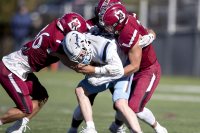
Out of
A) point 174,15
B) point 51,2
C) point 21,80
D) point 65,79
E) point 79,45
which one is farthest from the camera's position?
point 51,2

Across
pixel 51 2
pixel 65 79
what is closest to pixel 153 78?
pixel 65 79

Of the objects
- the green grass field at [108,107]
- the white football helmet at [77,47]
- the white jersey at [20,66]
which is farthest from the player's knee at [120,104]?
the green grass field at [108,107]

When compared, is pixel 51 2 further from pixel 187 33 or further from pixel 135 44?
pixel 135 44

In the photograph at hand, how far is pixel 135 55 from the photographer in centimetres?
819

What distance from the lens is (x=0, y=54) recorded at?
31750mm

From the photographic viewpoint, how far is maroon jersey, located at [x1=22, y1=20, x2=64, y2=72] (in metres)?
8.26

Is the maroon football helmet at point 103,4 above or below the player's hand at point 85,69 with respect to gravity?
above

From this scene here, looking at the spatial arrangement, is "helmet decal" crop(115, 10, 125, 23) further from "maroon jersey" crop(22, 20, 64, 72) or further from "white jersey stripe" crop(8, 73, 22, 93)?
"white jersey stripe" crop(8, 73, 22, 93)

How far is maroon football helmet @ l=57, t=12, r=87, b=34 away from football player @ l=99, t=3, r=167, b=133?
1.01 feet

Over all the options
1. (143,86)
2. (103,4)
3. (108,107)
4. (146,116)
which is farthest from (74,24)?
(108,107)

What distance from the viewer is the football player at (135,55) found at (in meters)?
8.05

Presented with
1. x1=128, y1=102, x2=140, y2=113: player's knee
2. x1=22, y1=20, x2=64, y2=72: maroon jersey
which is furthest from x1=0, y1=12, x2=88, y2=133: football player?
x1=128, y1=102, x2=140, y2=113: player's knee

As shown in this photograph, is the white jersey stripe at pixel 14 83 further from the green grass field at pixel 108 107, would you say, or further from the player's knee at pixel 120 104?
the player's knee at pixel 120 104

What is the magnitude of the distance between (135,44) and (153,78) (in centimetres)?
76
